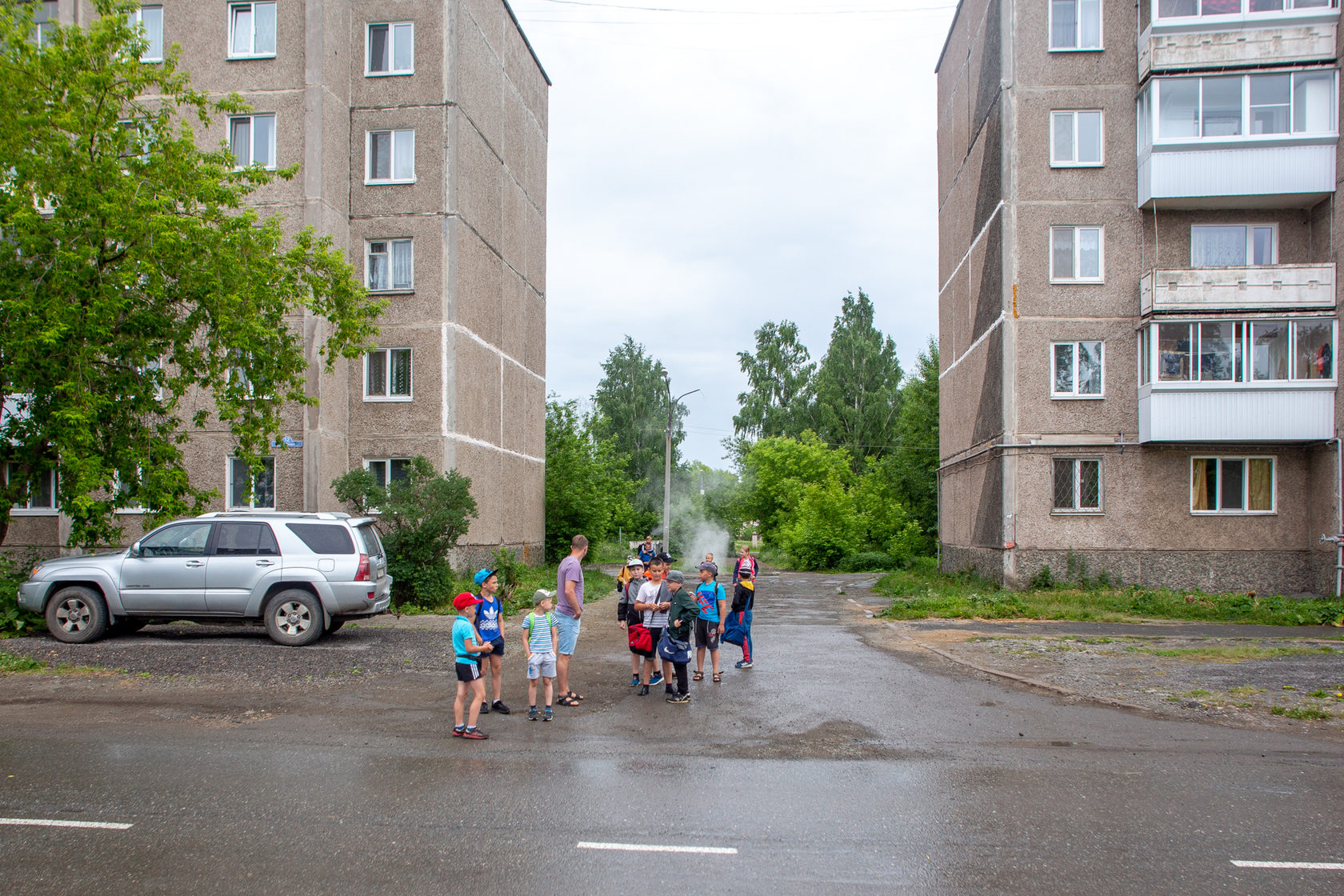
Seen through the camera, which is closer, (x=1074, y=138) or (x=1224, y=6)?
(x=1224, y=6)

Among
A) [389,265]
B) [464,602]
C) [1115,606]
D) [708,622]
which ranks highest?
[389,265]

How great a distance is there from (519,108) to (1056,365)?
1806 centimetres

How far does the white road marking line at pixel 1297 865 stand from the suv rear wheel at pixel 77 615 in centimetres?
1341

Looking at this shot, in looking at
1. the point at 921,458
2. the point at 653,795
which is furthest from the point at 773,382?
the point at 653,795

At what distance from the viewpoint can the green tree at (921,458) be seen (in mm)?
47250

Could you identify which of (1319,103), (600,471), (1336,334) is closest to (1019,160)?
(1319,103)

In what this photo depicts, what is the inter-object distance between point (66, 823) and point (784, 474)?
1943 inches

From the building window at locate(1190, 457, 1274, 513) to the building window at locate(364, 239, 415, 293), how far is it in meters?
19.4

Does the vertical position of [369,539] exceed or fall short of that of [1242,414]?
it falls short

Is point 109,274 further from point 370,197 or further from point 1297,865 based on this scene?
point 1297,865

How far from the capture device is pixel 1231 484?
22266mm

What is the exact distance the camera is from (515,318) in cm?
2938

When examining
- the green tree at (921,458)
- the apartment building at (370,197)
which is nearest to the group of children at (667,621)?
the apartment building at (370,197)

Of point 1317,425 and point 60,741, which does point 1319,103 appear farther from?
point 60,741
